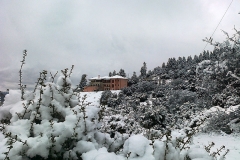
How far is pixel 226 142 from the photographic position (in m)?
7.64

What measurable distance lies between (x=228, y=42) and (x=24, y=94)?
33.2 feet

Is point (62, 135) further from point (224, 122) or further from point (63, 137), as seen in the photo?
point (224, 122)

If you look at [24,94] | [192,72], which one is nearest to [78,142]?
[24,94]

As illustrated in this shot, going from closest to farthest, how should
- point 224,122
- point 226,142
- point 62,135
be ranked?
point 62,135
point 226,142
point 224,122

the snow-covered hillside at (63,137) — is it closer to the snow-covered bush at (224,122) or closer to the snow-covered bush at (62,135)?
the snow-covered bush at (62,135)

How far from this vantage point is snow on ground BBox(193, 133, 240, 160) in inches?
236

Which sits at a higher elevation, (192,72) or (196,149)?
(192,72)

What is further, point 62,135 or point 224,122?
point 224,122

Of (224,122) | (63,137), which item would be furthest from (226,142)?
(63,137)

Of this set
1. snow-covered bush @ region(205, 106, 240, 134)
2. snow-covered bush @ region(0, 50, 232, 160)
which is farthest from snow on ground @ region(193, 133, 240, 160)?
snow-covered bush @ region(0, 50, 232, 160)

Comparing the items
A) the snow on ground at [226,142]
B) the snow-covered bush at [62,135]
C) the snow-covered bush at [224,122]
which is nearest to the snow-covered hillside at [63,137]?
the snow-covered bush at [62,135]

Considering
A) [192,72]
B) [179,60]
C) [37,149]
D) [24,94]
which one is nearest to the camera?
[37,149]

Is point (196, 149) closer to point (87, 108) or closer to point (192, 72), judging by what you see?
point (87, 108)

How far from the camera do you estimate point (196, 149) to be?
173 centimetres
